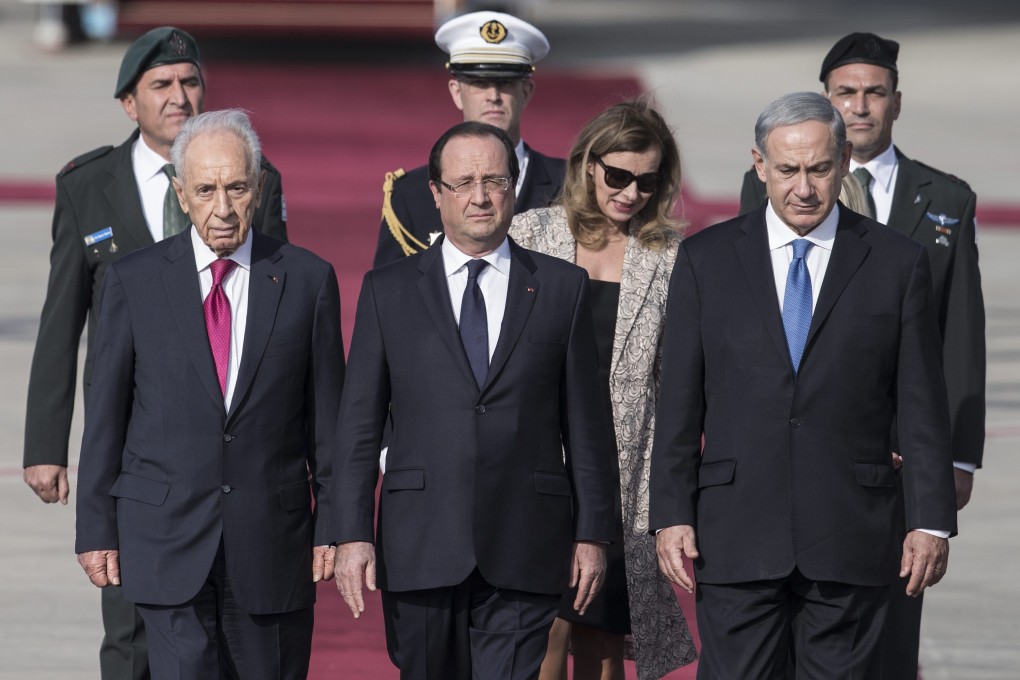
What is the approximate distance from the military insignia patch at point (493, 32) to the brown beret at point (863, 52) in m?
0.99

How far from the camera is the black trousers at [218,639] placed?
13.9ft

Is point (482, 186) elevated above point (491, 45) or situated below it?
below

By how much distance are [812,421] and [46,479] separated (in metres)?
2.18

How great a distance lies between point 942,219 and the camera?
5.07m

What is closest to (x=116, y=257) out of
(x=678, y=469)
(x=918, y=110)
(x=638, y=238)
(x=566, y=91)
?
(x=638, y=238)

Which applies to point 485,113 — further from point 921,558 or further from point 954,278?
point 921,558

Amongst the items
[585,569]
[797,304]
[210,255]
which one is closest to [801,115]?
[797,304]

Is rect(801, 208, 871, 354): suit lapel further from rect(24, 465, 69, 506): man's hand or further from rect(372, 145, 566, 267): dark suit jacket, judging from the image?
rect(24, 465, 69, 506): man's hand

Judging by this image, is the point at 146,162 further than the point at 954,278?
Yes

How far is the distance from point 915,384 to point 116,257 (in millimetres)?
2285

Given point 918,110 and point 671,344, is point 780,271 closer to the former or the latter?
point 671,344

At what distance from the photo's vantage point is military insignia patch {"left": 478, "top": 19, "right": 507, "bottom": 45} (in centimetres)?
544

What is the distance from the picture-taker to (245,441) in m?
4.25

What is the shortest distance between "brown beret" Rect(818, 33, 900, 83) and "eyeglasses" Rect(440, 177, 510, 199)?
1493mm
